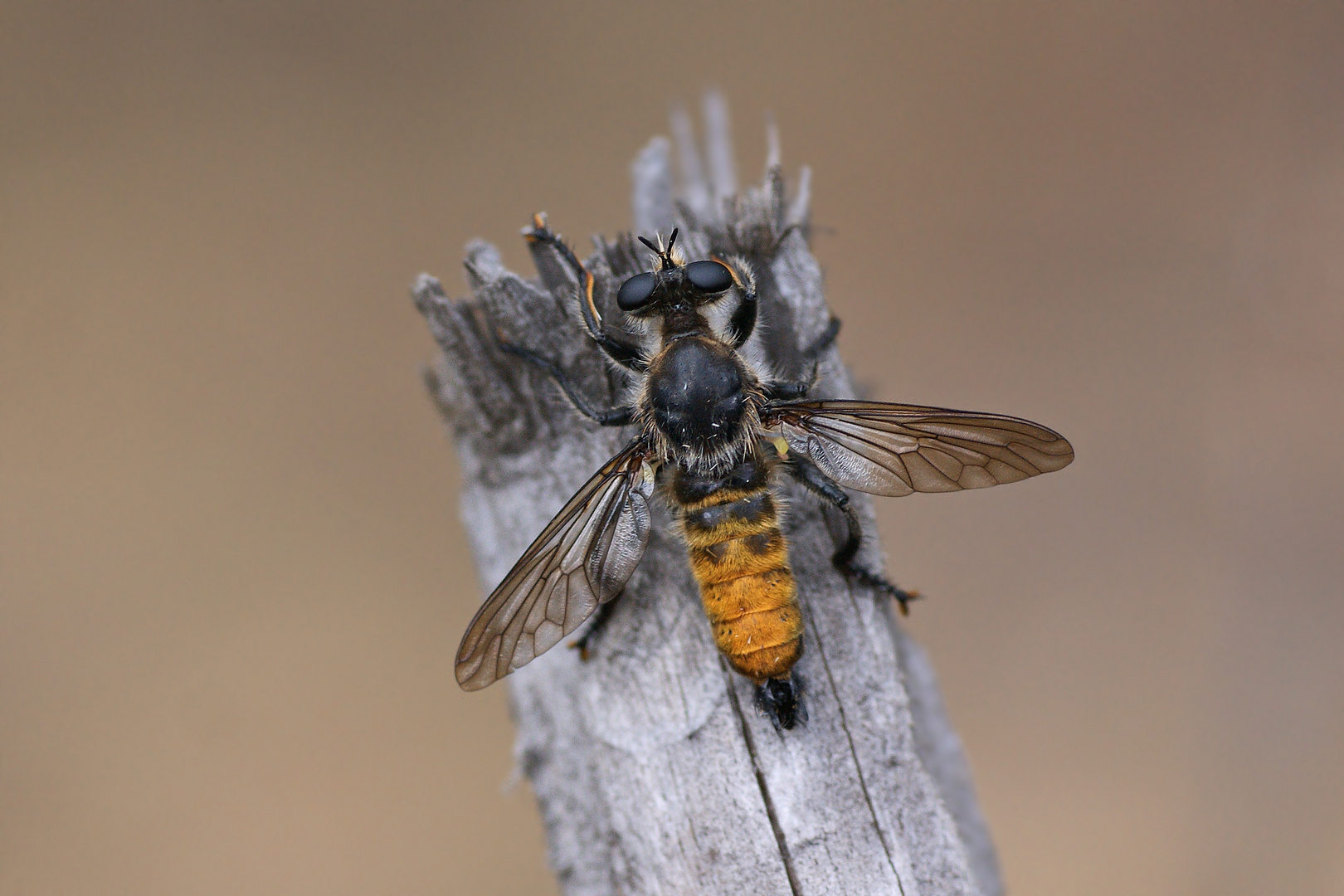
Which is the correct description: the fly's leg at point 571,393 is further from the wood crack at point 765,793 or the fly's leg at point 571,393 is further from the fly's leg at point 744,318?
the wood crack at point 765,793

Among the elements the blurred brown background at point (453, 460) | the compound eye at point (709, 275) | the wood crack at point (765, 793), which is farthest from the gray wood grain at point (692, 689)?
the blurred brown background at point (453, 460)

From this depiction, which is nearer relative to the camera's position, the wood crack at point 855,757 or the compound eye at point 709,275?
the wood crack at point 855,757

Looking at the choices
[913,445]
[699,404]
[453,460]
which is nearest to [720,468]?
[699,404]

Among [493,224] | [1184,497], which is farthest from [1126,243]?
[493,224]

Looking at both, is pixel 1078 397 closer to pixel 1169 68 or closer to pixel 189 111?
pixel 1169 68

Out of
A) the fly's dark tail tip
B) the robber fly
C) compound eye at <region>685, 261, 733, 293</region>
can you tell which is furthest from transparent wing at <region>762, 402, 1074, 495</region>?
the fly's dark tail tip

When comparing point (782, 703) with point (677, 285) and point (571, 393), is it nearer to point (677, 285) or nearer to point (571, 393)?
point (571, 393)
